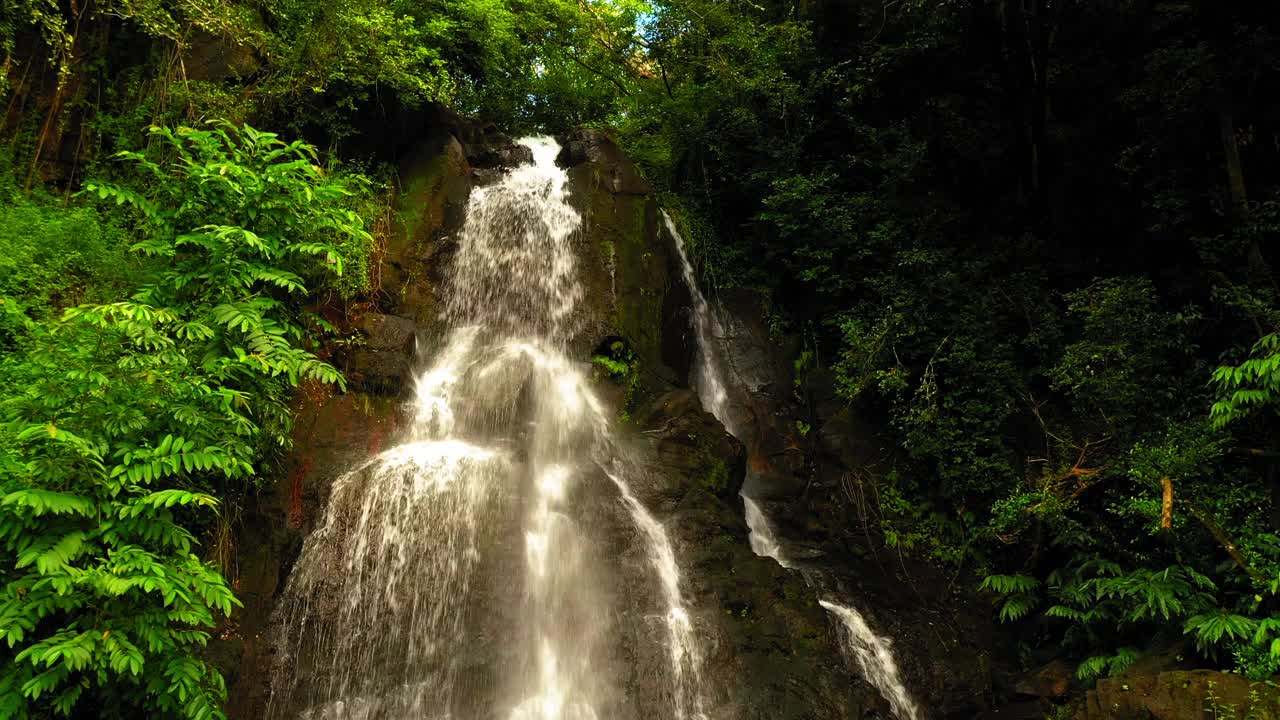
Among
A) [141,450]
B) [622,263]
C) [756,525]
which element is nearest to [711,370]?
[622,263]

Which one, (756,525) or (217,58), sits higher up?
(217,58)

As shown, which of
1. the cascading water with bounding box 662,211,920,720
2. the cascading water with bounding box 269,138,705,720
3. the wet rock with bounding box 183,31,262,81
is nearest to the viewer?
the cascading water with bounding box 269,138,705,720

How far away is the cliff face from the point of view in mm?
6012

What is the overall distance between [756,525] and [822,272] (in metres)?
4.37

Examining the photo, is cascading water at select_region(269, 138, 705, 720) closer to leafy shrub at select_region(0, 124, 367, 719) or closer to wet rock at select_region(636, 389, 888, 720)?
wet rock at select_region(636, 389, 888, 720)

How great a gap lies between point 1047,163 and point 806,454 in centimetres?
553

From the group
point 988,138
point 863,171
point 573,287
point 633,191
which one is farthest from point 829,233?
point 573,287

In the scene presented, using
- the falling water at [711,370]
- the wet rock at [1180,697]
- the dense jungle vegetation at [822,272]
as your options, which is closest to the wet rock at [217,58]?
the dense jungle vegetation at [822,272]

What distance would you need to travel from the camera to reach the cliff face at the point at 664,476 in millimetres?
6012

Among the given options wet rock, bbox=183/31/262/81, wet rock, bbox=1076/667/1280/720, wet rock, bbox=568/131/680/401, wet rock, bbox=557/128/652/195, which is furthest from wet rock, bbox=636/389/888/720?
wet rock, bbox=183/31/262/81

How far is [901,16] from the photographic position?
32.9 ft

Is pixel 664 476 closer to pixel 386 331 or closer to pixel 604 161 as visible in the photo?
pixel 386 331

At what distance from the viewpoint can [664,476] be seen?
300 inches

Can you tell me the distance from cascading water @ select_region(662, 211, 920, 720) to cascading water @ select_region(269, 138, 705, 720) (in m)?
2.16
